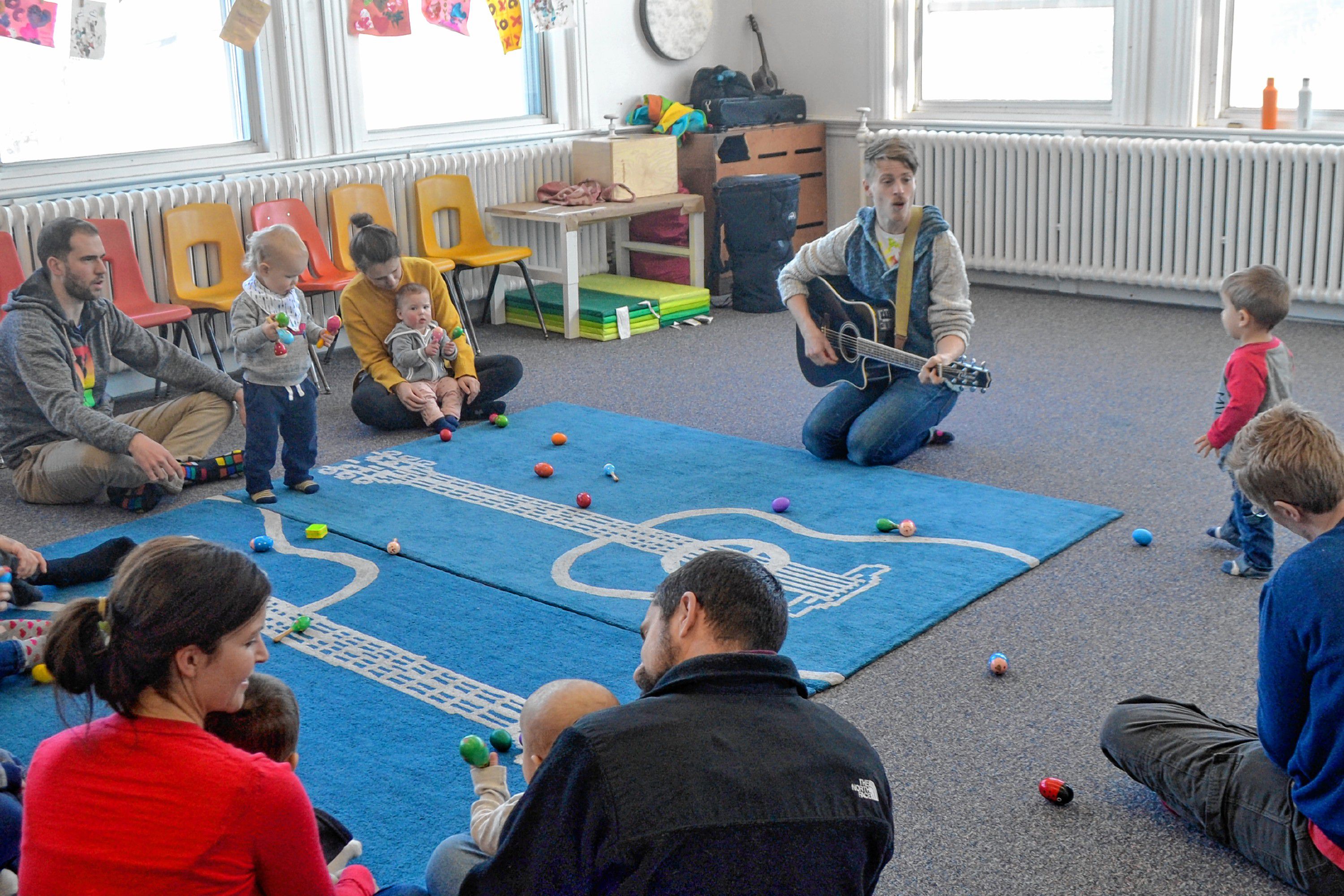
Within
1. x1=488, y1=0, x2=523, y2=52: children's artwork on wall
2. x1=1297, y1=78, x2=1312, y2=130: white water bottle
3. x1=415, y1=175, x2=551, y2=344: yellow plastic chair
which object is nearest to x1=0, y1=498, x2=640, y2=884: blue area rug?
x1=415, y1=175, x2=551, y2=344: yellow plastic chair

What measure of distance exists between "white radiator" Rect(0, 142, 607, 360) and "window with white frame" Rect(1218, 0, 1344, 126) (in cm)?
344

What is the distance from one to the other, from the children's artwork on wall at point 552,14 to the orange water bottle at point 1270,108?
3.59 meters

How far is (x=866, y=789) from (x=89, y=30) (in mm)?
5564

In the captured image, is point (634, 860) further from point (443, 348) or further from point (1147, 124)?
point (1147, 124)

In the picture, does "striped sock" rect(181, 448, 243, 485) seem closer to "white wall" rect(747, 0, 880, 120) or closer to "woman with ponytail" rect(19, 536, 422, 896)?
"woman with ponytail" rect(19, 536, 422, 896)

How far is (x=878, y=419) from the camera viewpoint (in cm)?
457

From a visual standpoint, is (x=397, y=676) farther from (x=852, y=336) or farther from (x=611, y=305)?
(x=611, y=305)

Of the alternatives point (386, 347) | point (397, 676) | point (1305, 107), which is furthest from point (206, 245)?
point (1305, 107)

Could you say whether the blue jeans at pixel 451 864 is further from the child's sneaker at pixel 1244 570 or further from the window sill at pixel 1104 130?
the window sill at pixel 1104 130

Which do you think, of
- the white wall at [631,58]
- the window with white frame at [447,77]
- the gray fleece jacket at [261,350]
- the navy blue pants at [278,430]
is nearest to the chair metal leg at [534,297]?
the window with white frame at [447,77]

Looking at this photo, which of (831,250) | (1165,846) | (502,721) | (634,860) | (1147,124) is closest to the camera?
(634,860)

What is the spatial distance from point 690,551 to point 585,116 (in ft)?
14.4

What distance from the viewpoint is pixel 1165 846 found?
2.39 meters

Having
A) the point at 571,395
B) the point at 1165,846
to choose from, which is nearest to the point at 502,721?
the point at 1165,846
